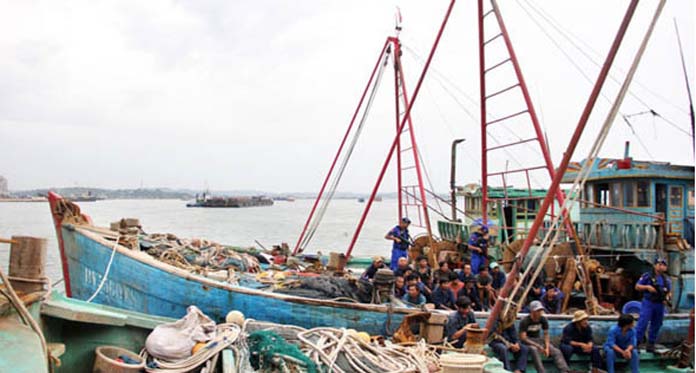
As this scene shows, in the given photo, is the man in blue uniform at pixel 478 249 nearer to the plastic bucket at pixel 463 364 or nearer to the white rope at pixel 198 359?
the plastic bucket at pixel 463 364

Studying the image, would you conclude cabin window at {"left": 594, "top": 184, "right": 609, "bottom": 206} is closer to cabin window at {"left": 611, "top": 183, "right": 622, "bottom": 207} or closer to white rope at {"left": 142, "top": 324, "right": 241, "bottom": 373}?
cabin window at {"left": 611, "top": 183, "right": 622, "bottom": 207}

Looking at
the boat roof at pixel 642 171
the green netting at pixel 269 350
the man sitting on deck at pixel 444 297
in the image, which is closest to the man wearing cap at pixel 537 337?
the man sitting on deck at pixel 444 297

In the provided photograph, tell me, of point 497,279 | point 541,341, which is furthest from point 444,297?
point 497,279

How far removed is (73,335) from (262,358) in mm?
2120

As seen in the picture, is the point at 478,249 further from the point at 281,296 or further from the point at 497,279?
the point at 281,296

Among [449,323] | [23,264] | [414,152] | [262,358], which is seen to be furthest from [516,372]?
[414,152]

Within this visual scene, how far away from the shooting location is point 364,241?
157 feet

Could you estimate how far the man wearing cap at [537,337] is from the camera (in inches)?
292

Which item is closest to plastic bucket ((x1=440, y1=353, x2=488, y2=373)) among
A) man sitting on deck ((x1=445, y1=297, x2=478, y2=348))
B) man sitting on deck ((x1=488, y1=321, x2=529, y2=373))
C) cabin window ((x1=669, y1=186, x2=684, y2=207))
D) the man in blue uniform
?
man sitting on deck ((x1=488, y1=321, x2=529, y2=373))

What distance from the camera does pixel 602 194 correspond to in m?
11.9

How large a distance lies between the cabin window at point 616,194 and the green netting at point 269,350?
26.9ft

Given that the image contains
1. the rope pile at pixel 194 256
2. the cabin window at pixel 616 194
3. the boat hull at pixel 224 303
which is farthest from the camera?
the cabin window at pixel 616 194

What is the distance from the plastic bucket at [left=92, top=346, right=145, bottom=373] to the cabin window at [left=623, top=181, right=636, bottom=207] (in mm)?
9578

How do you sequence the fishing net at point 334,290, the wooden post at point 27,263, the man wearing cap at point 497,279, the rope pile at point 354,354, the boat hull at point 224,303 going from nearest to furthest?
1. the wooden post at point 27,263
2. the rope pile at point 354,354
3. the boat hull at point 224,303
4. the fishing net at point 334,290
5. the man wearing cap at point 497,279
